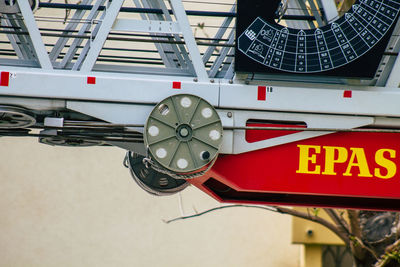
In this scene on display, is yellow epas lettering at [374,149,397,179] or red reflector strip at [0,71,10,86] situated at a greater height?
red reflector strip at [0,71,10,86]

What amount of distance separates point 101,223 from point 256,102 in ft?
25.6

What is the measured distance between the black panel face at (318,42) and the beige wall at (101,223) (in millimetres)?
7781

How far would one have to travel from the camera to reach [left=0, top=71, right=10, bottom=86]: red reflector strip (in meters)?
5.49

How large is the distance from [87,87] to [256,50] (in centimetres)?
137

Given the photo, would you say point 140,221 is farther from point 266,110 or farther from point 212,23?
point 266,110

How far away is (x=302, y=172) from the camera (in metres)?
5.63

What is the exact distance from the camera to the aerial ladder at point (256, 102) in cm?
540

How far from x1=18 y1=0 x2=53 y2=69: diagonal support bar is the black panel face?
1.56 m

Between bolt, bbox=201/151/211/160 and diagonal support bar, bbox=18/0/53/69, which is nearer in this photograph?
bolt, bbox=201/151/211/160

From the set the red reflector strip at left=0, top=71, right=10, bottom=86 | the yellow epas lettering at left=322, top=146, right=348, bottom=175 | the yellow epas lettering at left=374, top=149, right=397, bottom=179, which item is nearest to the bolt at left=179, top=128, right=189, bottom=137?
the yellow epas lettering at left=322, top=146, right=348, bottom=175

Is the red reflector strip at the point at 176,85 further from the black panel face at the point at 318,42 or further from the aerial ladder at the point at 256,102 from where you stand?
the black panel face at the point at 318,42

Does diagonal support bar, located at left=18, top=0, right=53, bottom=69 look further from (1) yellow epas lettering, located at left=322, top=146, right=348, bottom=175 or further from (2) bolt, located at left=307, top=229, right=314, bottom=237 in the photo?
(2) bolt, located at left=307, top=229, right=314, bottom=237

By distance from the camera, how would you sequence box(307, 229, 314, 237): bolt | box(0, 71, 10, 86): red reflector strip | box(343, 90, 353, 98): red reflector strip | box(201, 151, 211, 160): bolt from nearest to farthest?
box(201, 151, 211, 160): bolt
box(0, 71, 10, 86): red reflector strip
box(343, 90, 353, 98): red reflector strip
box(307, 229, 314, 237): bolt

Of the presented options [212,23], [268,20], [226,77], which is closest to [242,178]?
[226,77]
